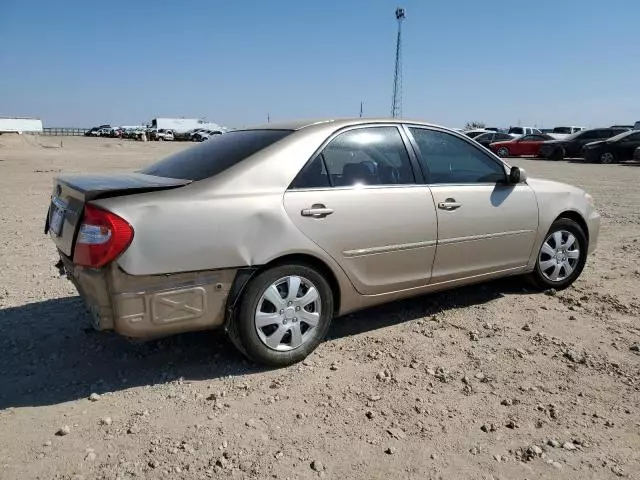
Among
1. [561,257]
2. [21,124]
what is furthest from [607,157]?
[21,124]

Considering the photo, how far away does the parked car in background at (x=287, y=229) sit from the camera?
3080 mm

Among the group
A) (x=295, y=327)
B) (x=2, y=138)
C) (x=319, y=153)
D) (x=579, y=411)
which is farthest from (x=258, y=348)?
(x=2, y=138)

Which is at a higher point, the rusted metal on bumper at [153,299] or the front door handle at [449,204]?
the front door handle at [449,204]

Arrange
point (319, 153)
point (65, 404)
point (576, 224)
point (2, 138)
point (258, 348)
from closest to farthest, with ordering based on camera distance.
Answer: point (65, 404)
point (258, 348)
point (319, 153)
point (576, 224)
point (2, 138)

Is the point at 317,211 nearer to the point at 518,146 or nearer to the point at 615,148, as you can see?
the point at 615,148

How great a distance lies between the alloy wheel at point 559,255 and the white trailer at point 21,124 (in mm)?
88774

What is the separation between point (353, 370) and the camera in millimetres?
3611

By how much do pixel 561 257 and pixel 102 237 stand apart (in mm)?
4034

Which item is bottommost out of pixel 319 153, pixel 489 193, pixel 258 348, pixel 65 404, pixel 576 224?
pixel 65 404

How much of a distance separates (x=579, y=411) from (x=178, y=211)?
253 cm

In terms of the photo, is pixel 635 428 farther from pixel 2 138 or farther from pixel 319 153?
pixel 2 138

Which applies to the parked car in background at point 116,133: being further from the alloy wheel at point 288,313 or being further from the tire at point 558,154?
the alloy wheel at point 288,313

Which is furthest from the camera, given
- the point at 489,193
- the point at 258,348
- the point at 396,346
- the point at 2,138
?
the point at 2,138

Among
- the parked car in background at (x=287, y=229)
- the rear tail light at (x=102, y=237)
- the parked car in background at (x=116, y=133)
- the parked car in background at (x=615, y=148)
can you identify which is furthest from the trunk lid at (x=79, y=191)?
the parked car in background at (x=116, y=133)
